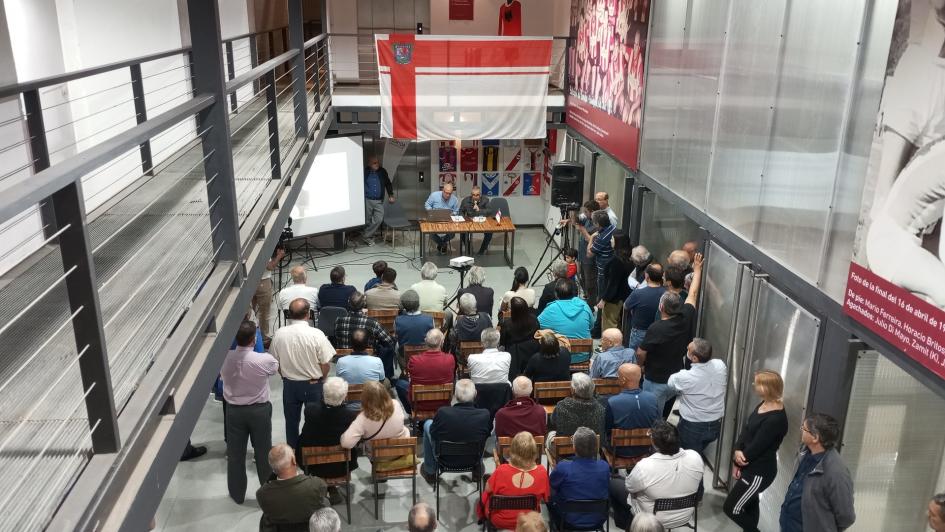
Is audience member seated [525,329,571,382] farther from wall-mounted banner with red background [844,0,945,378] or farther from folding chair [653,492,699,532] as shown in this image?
wall-mounted banner with red background [844,0,945,378]

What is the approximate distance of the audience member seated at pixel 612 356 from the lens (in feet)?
22.7

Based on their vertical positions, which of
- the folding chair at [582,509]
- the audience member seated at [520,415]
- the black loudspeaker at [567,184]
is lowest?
the folding chair at [582,509]

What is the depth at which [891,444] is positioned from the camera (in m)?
5.02

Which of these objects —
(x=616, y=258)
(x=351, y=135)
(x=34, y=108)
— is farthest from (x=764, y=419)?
(x=351, y=135)

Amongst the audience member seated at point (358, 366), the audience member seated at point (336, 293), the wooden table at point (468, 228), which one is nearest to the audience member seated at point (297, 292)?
the audience member seated at point (336, 293)

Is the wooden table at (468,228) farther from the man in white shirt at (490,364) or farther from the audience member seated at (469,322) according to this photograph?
the man in white shirt at (490,364)

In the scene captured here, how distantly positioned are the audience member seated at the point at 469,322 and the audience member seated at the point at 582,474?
2.43 m

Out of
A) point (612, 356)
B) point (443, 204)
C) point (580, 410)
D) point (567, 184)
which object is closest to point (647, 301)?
point (612, 356)

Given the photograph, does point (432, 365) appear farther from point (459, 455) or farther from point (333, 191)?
point (333, 191)

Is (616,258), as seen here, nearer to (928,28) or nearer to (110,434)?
(928,28)

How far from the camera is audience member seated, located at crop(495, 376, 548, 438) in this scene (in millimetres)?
6137

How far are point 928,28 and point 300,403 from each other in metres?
5.70

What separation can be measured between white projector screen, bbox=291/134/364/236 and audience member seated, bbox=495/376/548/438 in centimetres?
736

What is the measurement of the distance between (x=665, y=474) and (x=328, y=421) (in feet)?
8.71
